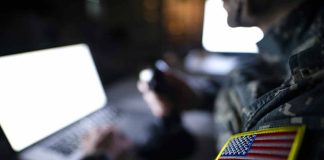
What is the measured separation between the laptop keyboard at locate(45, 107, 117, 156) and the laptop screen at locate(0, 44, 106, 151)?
0.02 metres

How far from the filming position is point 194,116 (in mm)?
910

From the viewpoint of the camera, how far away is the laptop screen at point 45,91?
19.5 inches

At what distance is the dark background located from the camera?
1.19 meters

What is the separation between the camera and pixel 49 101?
0.58m

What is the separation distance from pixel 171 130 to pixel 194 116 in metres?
0.20

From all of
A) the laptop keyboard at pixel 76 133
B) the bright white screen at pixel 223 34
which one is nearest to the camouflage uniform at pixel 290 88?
Result: the laptop keyboard at pixel 76 133

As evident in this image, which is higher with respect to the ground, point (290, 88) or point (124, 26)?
point (290, 88)

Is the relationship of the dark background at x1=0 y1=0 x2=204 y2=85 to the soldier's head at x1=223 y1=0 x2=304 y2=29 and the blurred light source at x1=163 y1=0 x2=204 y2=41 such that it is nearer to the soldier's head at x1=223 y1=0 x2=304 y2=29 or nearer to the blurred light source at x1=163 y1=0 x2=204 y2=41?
the blurred light source at x1=163 y1=0 x2=204 y2=41

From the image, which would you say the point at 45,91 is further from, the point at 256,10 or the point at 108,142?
the point at 256,10

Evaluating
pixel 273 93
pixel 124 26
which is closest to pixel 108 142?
pixel 273 93

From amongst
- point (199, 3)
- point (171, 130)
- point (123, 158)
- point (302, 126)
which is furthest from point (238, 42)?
point (302, 126)

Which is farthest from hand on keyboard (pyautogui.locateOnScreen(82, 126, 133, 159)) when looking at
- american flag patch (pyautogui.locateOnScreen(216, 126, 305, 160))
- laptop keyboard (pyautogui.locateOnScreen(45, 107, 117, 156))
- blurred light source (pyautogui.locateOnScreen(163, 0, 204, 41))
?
blurred light source (pyautogui.locateOnScreen(163, 0, 204, 41))

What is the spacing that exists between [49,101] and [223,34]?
928 mm

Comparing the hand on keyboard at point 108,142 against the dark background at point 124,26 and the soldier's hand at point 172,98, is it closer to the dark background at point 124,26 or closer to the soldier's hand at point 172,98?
the soldier's hand at point 172,98
